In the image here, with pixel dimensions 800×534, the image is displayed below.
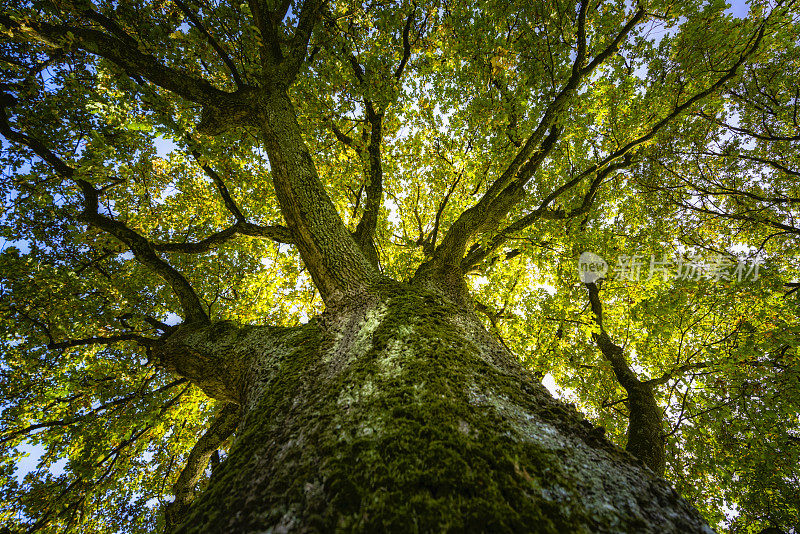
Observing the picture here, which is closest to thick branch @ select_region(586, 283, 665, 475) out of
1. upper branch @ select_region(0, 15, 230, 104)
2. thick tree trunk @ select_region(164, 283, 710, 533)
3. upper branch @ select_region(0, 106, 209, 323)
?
thick tree trunk @ select_region(164, 283, 710, 533)

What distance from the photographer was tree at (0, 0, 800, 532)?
5.57 feet

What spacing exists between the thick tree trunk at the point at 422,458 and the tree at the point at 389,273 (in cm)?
2

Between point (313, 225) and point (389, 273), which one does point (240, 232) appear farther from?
point (389, 273)

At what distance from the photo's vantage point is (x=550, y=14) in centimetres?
572

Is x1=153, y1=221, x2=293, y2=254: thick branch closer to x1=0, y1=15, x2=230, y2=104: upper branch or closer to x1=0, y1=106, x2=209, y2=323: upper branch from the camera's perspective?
x1=0, y1=106, x2=209, y2=323: upper branch

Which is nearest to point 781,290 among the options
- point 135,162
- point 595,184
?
point 595,184

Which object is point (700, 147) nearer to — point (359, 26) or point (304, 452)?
point (359, 26)

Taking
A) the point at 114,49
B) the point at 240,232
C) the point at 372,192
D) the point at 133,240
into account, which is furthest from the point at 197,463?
the point at 114,49
